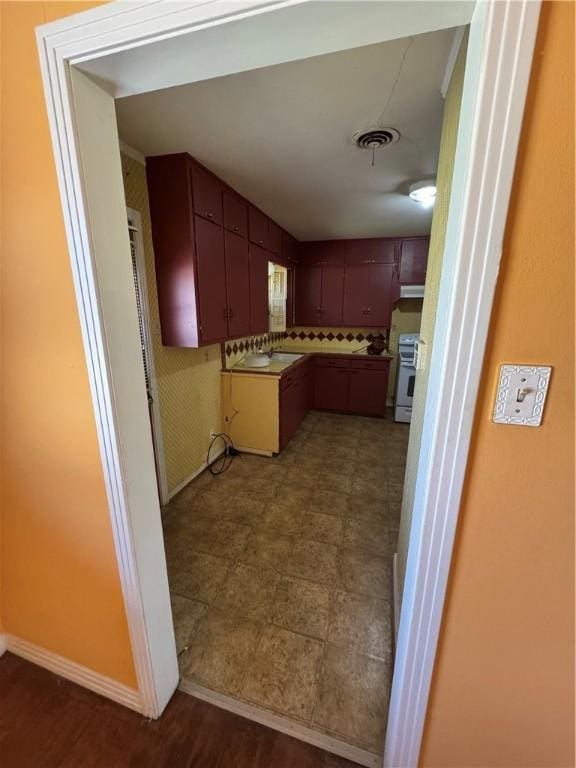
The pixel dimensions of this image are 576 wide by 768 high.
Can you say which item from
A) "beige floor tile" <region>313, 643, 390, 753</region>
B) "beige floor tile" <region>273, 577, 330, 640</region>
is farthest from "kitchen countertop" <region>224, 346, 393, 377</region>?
"beige floor tile" <region>313, 643, 390, 753</region>

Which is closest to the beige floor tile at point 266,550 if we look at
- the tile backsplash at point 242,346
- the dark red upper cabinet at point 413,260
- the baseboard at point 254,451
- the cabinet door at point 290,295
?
the baseboard at point 254,451

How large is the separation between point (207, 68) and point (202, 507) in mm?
2414

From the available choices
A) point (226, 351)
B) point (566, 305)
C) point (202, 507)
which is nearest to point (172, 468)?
point (202, 507)

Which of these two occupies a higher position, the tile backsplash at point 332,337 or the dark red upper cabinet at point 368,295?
the dark red upper cabinet at point 368,295

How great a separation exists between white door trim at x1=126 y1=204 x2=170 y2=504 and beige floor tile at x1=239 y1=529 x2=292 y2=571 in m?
0.84

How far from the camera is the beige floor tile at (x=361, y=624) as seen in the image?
1396 mm

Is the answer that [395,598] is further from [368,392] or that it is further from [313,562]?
[368,392]

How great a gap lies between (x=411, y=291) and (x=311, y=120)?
9.24 ft

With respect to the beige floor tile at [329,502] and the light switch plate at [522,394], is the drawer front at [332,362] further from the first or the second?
the light switch plate at [522,394]

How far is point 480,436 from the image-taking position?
661 millimetres

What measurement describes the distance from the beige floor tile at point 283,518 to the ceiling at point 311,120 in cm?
239

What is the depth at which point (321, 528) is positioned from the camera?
2156 mm

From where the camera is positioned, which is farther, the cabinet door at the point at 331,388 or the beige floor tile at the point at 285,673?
the cabinet door at the point at 331,388

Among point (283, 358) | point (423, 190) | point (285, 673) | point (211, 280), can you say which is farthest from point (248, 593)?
point (423, 190)
